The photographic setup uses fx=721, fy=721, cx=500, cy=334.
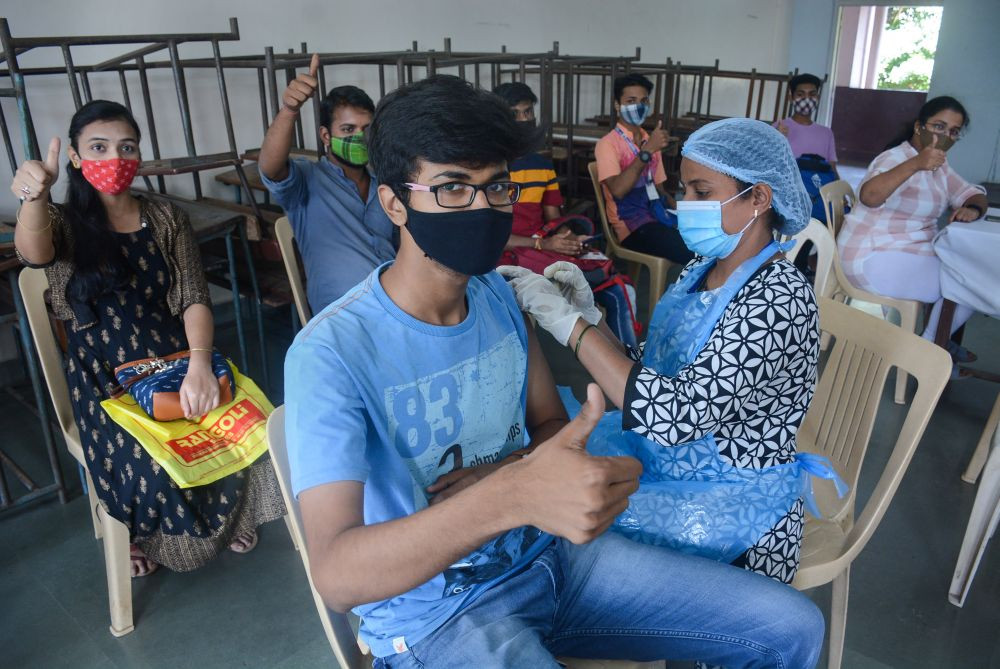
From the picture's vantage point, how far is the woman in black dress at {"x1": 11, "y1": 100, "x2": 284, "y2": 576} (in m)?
1.87

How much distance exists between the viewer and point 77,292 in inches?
74.8

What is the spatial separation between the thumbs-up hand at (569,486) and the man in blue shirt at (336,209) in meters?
1.72

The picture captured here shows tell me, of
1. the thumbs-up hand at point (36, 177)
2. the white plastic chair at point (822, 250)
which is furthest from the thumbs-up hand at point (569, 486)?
the white plastic chair at point (822, 250)

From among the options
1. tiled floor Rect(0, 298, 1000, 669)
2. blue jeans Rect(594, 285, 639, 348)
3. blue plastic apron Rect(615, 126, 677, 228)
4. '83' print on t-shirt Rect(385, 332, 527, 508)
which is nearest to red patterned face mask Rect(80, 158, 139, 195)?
tiled floor Rect(0, 298, 1000, 669)

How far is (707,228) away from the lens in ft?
4.81

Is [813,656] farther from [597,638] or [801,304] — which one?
[801,304]

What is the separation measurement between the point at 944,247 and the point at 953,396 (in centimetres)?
71

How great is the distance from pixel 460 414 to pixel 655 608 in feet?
1.44

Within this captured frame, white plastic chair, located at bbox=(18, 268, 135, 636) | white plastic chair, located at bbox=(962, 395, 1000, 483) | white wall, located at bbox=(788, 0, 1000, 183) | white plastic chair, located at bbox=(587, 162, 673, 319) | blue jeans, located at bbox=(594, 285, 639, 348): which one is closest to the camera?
white plastic chair, located at bbox=(18, 268, 135, 636)

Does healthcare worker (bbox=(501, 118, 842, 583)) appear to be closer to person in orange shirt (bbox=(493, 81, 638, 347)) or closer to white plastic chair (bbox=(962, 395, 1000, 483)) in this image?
person in orange shirt (bbox=(493, 81, 638, 347))

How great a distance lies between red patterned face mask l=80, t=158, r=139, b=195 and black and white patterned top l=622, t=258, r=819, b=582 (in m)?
1.51

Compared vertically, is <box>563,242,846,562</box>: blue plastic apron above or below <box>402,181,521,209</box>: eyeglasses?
below

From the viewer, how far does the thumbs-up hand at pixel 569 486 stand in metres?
0.76

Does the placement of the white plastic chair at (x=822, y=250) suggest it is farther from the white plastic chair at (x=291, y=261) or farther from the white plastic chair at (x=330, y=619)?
the white plastic chair at (x=330, y=619)
